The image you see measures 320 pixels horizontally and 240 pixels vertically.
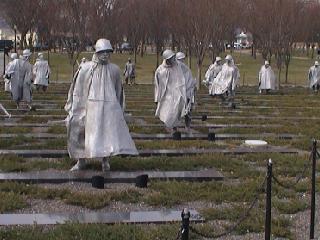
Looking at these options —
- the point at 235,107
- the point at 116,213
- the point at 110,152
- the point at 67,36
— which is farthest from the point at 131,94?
the point at 116,213

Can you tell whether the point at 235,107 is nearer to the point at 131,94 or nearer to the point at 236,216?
the point at 131,94

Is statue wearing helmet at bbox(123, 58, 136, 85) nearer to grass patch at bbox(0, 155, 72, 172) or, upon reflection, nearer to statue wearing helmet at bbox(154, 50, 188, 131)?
statue wearing helmet at bbox(154, 50, 188, 131)

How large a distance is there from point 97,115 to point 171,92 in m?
4.92

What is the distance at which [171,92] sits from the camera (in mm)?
13898

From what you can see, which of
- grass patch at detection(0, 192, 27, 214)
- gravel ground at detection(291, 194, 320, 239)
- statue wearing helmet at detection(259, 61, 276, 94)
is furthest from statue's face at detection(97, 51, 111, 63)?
statue wearing helmet at detection(259, 61, 276, 94)

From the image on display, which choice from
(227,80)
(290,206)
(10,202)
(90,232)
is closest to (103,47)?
(10,202)

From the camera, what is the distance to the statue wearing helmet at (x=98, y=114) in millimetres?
9062

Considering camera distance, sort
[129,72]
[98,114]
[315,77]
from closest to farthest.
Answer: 1. [98,114]
2. [315,77]
3. [129,72]

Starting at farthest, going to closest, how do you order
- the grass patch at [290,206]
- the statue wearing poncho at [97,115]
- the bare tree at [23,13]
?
the bare tree at [23,13] < the statue wearing poncho at [97,115] < the grass patch at [290,206]

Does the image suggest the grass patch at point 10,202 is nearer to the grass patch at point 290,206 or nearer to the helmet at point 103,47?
the helmet at point 103,47

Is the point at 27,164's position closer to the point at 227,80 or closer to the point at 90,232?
the point at 90,232

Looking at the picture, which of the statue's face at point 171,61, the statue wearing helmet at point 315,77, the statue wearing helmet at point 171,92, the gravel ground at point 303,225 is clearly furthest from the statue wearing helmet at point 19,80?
the statue wearing helmet at point 315,77

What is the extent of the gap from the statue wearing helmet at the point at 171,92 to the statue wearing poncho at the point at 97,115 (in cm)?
432

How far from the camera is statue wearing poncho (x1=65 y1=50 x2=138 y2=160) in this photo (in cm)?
905
